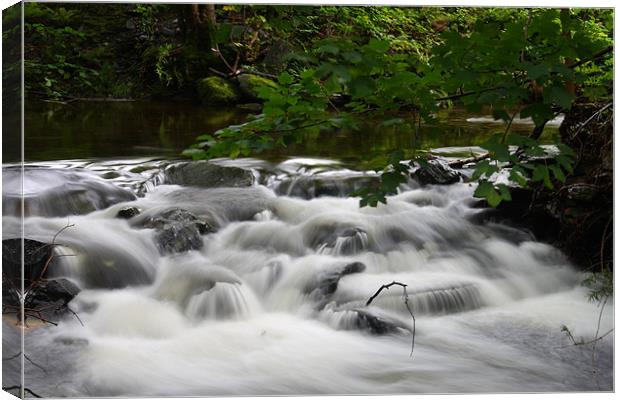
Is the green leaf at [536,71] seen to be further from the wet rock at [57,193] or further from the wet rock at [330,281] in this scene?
the wet rock at [57,193]

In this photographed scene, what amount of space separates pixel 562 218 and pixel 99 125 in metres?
1.75

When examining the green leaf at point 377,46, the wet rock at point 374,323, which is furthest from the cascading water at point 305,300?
the green leaf at point 377,46

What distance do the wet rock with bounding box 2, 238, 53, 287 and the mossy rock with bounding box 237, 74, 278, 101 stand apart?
855 mm

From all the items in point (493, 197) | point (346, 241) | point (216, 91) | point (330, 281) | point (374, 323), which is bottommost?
point (374, 323)

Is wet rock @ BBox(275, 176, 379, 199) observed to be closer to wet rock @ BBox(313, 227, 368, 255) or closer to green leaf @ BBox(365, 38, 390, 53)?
wet rock @ BBox(313, 227, 368, 255)

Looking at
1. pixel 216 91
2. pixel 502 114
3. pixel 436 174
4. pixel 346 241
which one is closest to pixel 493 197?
pixel 502 114

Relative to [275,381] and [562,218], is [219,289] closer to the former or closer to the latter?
[275,381]

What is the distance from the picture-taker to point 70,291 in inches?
113

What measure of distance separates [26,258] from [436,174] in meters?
1.46

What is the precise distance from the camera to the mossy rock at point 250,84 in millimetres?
2912

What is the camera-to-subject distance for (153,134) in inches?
117

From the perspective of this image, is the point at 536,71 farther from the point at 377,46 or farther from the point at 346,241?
the point at 346,241

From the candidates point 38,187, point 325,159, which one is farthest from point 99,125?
point 325,159

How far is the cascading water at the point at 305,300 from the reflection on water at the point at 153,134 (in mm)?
96
